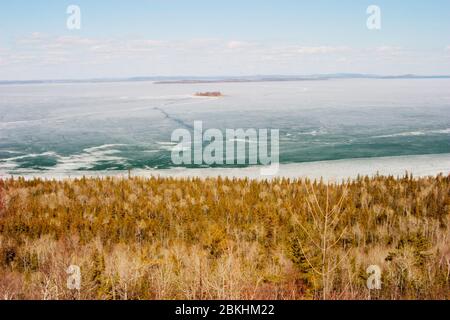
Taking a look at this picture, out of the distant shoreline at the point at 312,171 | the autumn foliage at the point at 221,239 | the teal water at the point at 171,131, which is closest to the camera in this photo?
the autumn foliage at the point at 221,239

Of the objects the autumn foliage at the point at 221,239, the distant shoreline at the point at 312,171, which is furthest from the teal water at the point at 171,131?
the autumn foliage at the point at 221,239

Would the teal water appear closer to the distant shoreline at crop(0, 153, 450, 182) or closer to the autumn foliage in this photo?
the distant shoreline at crop(0, 153, 450, 182)

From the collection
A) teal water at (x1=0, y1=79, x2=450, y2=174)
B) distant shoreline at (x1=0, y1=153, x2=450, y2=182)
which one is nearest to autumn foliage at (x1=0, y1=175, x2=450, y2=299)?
distant shoreline at (x1=0, y1=153, x2=450, y2=182)

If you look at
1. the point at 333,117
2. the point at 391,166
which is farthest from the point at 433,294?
the point at 333,117

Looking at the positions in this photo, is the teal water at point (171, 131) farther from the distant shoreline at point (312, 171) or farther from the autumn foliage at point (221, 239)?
the autumn foliage at point (221, 239)

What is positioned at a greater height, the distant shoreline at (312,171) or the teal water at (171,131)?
the teal water at (171,131)

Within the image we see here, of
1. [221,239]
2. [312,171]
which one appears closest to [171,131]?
[312,171]

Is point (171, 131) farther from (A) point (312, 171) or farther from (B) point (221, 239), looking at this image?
(B) point (221, 239)

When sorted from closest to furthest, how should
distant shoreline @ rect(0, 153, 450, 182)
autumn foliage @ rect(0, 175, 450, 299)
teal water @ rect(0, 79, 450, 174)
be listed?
autumn foliage @ rect(0, 175, 450, 299) < distant shoreline @ rect(0, 153, 450, 182) < teal water @ rect(0, 79, 450, 174)
